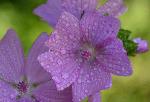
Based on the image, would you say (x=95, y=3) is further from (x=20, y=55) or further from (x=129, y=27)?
(x=129, y=27)

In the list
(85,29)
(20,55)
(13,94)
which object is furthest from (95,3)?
(13,94)

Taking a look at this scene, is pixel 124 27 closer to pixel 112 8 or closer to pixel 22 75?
pixel 112 8

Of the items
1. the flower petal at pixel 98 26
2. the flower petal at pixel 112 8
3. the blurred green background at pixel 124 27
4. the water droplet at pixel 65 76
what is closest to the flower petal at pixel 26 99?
the water droplet at pixel 65 76

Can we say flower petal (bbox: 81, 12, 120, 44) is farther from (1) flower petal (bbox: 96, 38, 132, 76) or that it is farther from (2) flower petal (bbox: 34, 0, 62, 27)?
(2) flower petal (bbox: 34, 0, 62, 27)

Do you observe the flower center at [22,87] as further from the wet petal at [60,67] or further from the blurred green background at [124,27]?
the blurred green background at [124,27]

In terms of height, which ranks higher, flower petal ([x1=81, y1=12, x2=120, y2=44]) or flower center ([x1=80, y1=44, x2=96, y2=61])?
flower petal ([x1=81, y1=12, x2=120, y2=44])

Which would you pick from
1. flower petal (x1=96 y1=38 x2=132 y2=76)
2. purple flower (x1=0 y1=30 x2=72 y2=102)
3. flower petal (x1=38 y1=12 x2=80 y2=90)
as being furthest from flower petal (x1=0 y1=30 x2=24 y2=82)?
flower petal (x1=96 y1=38 x2=132 y2=76)

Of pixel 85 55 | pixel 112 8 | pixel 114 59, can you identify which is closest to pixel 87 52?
pixel 85 55
